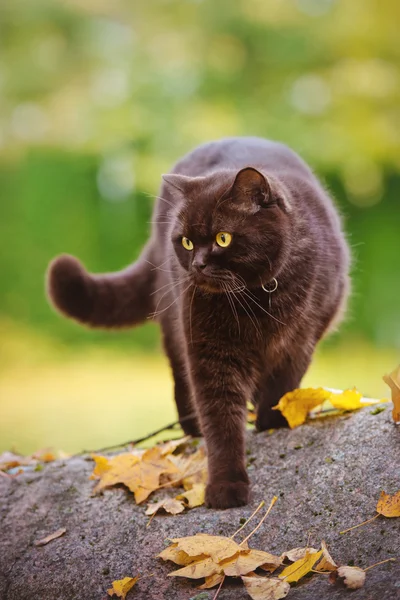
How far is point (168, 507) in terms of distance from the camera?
1.48 meters

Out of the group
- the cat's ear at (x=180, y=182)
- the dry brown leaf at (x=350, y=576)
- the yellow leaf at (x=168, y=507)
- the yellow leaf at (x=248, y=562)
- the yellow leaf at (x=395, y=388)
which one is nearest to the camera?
the dry brown leaf at (x=350, y=576)

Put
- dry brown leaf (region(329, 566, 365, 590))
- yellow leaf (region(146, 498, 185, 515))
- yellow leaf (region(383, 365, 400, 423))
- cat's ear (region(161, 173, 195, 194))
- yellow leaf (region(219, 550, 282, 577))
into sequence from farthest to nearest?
cat's ear (region(161, 173, 195, 194)) < yellow leaf (region(146, 498, 185, 515)) < yellow leaf (region(383, 365, 400, 423)) < yellow leaf (region(219, 550, 282, 577)) < dry brown leaf (region(329, 566, 365, 590))

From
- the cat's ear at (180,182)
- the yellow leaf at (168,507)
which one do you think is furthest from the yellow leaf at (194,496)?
the cat's ear at (180,182)

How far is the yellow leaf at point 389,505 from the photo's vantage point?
46.5 inches

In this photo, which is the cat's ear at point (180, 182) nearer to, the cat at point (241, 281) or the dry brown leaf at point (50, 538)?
the cat at point (241, 281)

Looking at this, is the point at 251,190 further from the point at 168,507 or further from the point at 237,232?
the point at 168,507

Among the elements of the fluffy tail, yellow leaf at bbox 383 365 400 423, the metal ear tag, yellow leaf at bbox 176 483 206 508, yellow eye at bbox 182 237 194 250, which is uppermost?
yellow eye at bbox 182 237 194 250

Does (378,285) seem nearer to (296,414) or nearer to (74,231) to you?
(74,231)

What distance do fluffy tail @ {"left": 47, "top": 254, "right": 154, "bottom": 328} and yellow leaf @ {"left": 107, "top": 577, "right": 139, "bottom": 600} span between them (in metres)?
1.00

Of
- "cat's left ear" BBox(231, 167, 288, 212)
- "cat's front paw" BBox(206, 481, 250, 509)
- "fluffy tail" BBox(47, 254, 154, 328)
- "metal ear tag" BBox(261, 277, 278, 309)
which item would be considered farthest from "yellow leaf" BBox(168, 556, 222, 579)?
"fluffy tail" BBox(47, 254, 154, 328)

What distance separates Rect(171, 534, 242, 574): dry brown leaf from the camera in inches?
47.6

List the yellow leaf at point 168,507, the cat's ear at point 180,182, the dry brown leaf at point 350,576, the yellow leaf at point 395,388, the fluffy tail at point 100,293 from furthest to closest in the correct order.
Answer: the fluffy tail at point 100,293 → the cat's ear at point 180,182 → the yellow leaf at point 168,507 → the yellow leaf at point 395,388 → the dry brown leaf at point 350,576

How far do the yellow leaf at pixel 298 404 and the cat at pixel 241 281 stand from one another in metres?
0.08

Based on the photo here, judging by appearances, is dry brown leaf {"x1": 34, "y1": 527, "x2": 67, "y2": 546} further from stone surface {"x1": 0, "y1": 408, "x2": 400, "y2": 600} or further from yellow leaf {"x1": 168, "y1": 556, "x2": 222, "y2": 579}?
yellow leaf {"x1": 168, "y1": 556, "x2": 222, "y2": 579}
